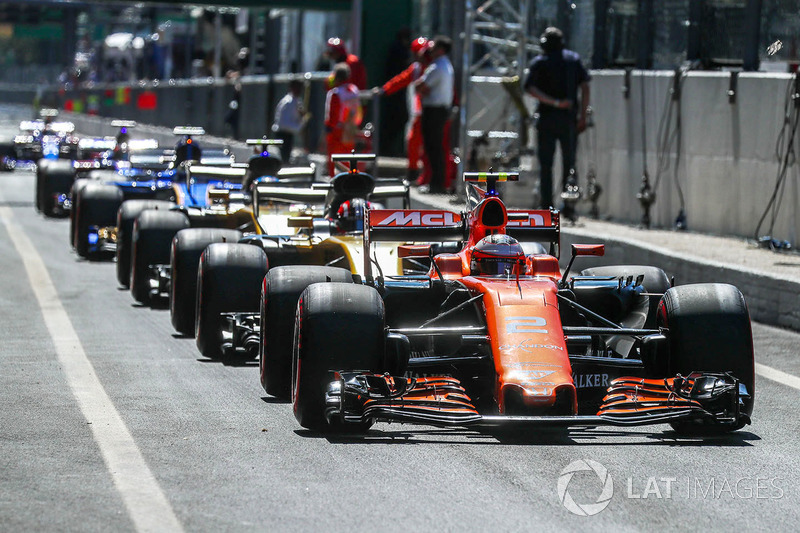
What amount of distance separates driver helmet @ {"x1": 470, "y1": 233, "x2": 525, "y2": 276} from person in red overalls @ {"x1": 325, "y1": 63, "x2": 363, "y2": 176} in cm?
1338

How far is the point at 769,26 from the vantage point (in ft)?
55.2

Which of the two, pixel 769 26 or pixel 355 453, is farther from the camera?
pixel 769 26

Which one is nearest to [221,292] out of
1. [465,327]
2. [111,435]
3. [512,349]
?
[465,327]

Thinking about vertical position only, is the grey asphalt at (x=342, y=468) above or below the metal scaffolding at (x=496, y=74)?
below

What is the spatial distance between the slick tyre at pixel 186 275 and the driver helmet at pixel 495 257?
9.88ft

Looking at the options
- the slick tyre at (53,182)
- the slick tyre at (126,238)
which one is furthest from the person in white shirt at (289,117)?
the slick tyre at (126,238)

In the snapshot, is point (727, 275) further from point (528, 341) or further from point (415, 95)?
point (415, 95)

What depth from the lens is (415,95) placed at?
23.2 metres

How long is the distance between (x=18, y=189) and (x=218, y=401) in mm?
23182

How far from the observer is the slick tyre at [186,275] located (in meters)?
11.2

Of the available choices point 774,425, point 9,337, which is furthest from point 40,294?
point 774,425

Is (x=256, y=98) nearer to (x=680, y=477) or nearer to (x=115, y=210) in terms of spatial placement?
(x=115, y=210)

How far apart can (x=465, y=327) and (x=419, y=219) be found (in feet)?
4.92

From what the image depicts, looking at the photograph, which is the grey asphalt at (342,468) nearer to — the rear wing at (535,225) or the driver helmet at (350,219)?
the rear wing at (535,225)
